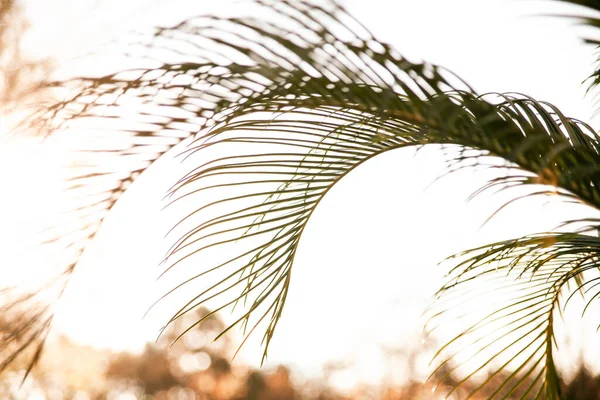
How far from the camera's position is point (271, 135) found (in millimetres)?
1427

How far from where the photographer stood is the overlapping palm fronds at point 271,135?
1.22 meters

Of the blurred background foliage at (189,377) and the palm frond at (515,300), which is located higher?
the blurred background foliage at (189,377)

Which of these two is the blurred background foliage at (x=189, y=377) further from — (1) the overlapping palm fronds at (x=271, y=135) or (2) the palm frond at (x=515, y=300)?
(1) the overlapping palm fronds at (x=271, y=135)

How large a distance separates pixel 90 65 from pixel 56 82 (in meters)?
0.11

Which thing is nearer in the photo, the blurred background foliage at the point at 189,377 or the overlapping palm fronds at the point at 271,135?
the overlapping palm fronds at the point at 271,135

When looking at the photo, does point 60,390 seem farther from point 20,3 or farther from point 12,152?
point 12,152

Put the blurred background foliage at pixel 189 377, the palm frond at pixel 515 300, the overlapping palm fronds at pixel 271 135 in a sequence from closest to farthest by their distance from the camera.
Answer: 1. the overlapping palm fronds at pixel 271 135
2. the palm frond at pixel 515 300
3. the blurred background foliage at pixel 189 377

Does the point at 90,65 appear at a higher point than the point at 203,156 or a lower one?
higher

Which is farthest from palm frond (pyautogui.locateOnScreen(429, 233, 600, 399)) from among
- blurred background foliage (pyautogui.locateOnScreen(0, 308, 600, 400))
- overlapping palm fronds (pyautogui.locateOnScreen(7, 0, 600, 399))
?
blurred background foliage (pyautogui.locateOnScreen(0, 308, 600, 400))

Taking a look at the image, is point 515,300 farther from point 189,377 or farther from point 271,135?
point 189,377

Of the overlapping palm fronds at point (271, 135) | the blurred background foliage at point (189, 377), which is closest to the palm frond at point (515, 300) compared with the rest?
the overlapping palm fronds at point (271, 135)

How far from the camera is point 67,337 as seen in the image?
16.0 meters

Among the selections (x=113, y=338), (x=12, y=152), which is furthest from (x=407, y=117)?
(x=113, y=338)

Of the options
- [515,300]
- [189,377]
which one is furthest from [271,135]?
[189,377]
